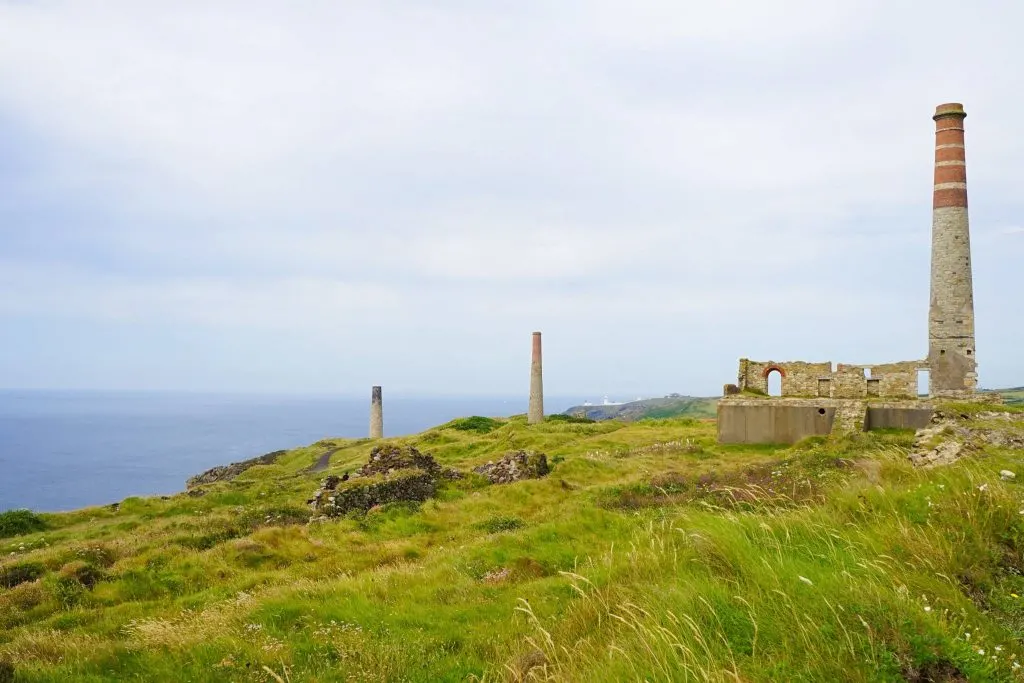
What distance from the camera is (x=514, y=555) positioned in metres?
11.3

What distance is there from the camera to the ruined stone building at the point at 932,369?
31453 millimetres

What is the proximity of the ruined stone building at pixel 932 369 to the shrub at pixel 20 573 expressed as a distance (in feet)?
97.1

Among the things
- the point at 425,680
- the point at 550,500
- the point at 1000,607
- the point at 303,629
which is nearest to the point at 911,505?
the point at 1000,607

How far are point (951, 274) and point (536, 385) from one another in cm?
3157

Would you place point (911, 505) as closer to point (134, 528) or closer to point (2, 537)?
point (134, 528)

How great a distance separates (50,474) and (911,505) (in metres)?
185

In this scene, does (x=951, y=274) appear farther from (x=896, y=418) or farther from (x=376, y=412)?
(x=376, y=412)

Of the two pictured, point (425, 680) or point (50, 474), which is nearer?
point (425, 680)

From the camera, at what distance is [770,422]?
31812 mm

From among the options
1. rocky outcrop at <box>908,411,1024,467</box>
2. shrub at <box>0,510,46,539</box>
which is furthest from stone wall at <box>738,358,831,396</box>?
shrub at <box>0,510,46,539</box>

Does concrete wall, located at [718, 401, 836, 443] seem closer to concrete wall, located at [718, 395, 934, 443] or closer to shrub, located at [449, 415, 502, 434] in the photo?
concrete wall, located at [718, 395, 934, 443]

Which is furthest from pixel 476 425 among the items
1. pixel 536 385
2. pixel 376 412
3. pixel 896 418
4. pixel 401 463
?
pixel 896 418

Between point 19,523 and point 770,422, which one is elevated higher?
point 770,422

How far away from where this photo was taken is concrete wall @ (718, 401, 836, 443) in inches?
1214
